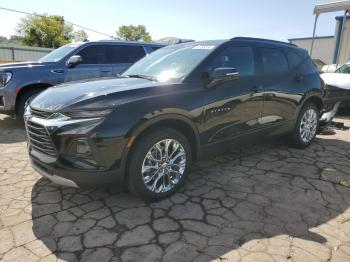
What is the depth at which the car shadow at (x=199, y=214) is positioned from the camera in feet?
9.16

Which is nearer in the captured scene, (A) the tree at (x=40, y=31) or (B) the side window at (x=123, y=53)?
(B) the side window at (x=123, y=53)

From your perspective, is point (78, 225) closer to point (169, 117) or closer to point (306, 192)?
point (169, 117)

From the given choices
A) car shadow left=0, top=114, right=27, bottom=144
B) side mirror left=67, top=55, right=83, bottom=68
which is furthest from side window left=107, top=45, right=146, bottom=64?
car shadow left=0, top=114, right=27, bottom=144

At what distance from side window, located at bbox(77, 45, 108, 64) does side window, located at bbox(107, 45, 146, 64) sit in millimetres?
153

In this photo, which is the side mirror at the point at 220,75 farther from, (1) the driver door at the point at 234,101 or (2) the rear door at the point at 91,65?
(2) the rear door at the point at 91,65

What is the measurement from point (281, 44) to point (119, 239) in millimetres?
3984

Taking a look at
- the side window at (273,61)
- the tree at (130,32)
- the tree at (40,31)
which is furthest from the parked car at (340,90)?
the tree at (130,32)

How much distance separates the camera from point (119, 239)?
9.48 feet

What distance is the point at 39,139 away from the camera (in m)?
3.28

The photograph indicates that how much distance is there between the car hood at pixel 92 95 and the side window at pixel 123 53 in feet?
14.1

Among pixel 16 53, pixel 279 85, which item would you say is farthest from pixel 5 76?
pixel 16 53

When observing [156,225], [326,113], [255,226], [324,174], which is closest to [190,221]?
[156,225]

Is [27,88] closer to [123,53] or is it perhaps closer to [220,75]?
[123,53]

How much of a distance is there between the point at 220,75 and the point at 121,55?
493 cm
